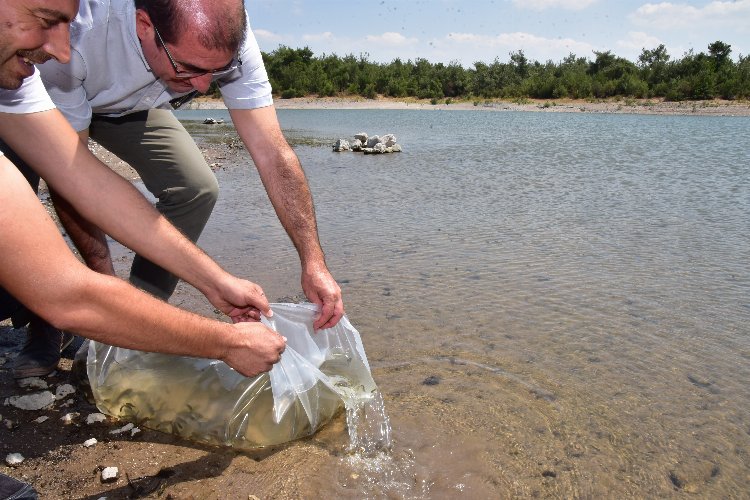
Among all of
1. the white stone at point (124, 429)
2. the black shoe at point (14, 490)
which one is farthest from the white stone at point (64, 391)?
the black shoe at point (14, 490)

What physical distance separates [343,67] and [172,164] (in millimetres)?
53065

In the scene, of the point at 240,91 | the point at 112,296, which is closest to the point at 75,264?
the point at 112,296

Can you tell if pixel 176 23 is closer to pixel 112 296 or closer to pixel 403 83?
pixel 112 296

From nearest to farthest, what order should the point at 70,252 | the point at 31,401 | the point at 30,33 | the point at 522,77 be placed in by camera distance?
the point at 30,33 → the point at 70,252 → the point at 31,401 → the point at 522,77

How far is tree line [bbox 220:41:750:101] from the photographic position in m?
37.5

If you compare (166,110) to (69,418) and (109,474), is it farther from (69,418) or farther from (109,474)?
(109,474)

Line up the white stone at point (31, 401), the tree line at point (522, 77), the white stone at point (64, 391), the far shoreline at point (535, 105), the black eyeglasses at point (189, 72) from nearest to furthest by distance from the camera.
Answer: the black eyeglasses at point (189, 72), the white stone at point (31, 401), the white stone at point (64, 391), the far shoreline at point (535, 105), the tree line at point (522, 77)

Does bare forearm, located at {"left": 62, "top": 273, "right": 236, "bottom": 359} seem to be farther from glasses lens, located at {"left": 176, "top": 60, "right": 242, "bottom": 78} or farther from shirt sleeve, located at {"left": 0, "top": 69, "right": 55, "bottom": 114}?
glasses lens, located at {"left": 176, "top": 60, "right": 242, "bottom": 78}

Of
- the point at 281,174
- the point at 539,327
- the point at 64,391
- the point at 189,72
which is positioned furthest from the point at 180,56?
the point at 539,327

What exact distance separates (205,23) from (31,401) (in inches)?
63.7

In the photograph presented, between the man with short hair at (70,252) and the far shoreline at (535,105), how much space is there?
26581 mm

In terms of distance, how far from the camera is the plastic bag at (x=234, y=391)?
2.18 metres

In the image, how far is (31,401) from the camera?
238cm

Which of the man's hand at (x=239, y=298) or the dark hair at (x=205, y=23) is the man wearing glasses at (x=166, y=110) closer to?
the dark hair at (x=205, y=23)
